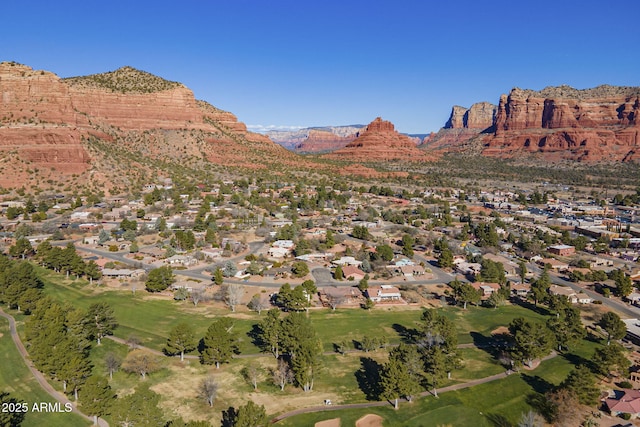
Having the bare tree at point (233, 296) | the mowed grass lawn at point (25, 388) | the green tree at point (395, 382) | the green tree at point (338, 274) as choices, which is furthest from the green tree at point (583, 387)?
the mowed grass lawn at point (25, 388)

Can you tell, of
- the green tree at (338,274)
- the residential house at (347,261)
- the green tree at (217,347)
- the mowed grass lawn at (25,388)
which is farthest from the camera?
the residential house at (347,261)

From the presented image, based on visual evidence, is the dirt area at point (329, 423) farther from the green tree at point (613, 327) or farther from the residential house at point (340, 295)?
the green tree at point (613, 327)

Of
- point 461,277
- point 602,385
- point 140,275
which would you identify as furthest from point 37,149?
point 602,385

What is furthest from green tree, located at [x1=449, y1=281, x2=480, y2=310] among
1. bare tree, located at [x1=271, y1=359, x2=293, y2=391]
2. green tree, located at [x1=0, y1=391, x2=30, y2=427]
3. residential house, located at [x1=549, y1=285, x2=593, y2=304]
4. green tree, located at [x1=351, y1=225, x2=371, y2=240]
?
green tree, located at [x1=0, y1=391, x2=30, y2=427]

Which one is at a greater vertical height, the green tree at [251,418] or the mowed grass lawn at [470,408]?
the green tree at [251,418]

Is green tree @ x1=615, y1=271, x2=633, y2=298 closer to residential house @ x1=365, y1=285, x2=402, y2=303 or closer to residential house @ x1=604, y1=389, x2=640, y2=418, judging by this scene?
residential house @ x1=604, y1=389, x2=640, y2=418

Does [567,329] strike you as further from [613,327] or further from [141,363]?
[141,363]

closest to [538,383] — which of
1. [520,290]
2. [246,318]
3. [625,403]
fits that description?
[625,403]

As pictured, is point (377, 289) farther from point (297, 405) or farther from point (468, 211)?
point (468, 211)
